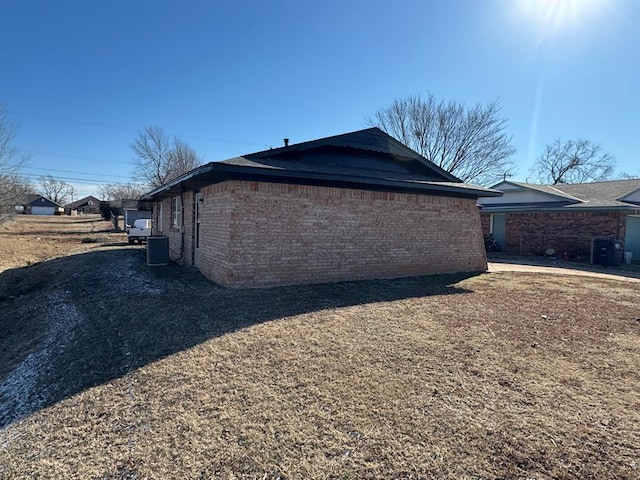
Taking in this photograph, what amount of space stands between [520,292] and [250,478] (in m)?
7.51

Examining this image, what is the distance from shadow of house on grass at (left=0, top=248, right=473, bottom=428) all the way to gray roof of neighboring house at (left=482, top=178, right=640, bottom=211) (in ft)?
30.8

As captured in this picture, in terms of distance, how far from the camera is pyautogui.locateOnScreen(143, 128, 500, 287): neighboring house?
724cm

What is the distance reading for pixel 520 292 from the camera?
315 inches

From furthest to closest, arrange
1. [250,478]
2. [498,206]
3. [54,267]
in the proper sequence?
[498,206] < [54,267] < [250,478]

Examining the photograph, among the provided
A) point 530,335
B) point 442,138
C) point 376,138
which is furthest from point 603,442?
point 442,138

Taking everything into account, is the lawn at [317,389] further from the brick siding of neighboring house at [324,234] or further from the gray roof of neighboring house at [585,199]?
Result: the gray roof of neighboring house at [585,199]

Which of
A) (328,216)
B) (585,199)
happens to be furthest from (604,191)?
(328,216)

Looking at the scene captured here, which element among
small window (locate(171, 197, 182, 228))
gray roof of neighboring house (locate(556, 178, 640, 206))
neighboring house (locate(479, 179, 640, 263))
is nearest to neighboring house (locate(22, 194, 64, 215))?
small window (locate(171, 197, 182, 228))

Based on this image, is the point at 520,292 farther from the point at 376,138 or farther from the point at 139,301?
the point at 139,301

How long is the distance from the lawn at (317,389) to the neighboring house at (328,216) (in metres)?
1.44

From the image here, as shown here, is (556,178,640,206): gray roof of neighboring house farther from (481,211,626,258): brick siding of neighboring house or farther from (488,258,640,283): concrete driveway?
(488,258,640,283): concrete driveway

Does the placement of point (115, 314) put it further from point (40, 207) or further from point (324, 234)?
point (40, 207)

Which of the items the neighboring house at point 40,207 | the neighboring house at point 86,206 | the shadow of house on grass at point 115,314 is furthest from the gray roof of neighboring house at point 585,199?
the neighboring house at point 86,206

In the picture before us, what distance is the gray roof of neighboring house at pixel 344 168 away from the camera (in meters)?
7.16
